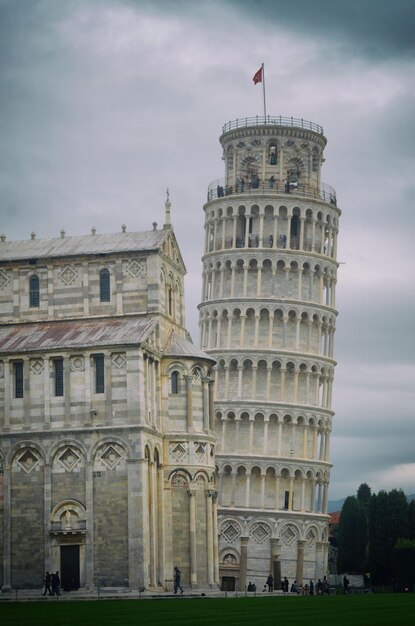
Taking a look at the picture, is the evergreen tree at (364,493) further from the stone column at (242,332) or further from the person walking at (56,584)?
the person walking at (56,584)

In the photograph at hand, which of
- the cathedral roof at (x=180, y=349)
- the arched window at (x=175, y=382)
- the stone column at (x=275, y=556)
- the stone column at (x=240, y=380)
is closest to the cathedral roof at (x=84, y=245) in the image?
the cathedral roof at (x=180, y=349)

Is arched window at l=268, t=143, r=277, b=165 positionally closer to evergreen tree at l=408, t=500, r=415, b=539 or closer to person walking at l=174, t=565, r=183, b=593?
evergreen tree at l=408, t=500, r=415, b=539

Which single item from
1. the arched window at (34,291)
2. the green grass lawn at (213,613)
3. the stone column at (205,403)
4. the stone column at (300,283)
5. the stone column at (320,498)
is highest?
the stone column at (300,283)

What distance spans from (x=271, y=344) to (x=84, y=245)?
37.3 m

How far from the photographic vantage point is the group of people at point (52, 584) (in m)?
81.1

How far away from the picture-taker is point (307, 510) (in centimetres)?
12912

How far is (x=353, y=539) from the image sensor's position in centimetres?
14812

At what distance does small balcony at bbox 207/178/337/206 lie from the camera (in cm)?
13138

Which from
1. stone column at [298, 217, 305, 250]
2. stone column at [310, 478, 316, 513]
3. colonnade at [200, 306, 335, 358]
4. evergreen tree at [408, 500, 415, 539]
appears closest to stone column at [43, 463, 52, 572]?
colonnade at [200, 306, 335, 358]

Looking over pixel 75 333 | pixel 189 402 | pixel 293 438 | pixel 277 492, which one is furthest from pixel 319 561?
pixel 75 333

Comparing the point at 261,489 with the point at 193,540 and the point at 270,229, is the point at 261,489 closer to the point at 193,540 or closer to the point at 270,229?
the point at 270,229

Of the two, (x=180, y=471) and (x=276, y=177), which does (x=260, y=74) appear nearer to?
(x=276, y=177)

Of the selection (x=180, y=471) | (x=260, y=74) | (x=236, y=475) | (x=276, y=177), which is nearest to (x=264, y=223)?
(x=276, y=177)

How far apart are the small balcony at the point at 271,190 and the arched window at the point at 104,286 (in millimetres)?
39834
